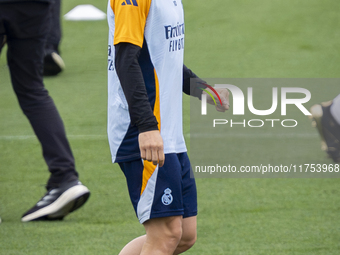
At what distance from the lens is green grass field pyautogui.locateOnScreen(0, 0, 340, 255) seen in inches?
128

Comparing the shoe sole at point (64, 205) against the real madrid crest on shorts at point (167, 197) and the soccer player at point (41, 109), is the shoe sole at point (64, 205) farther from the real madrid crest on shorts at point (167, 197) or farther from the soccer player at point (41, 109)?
the real madrid crest on shorts at point (167, 197)

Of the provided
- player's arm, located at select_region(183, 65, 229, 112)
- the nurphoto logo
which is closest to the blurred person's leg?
the nurphoto logo

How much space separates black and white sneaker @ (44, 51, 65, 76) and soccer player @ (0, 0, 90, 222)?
338 centimetres

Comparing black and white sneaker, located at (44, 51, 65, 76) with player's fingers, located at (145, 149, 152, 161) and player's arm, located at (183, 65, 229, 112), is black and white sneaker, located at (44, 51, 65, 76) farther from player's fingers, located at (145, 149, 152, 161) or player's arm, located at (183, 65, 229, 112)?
player's fingers, located at (145, 149, 152, 161)

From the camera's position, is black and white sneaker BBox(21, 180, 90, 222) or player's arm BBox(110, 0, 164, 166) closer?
player's arm BBox(110, 0, 164, 166)

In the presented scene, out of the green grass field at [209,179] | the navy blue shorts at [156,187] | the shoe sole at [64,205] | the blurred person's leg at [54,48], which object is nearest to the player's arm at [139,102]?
the navy blue shorts at [156,187]

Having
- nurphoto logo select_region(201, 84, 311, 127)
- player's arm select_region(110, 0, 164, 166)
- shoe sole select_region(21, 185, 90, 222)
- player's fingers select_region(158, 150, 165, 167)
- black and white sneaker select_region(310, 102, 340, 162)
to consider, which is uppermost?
player's arm select_region(110, 0, 164, 166)

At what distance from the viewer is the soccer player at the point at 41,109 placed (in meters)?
3.40

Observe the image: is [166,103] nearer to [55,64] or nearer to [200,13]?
[55,64]

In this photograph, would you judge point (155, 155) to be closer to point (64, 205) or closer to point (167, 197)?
point (167, 197)

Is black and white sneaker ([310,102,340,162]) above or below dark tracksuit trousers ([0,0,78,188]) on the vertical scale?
below

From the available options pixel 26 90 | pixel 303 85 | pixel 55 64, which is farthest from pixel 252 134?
pixel 55 64

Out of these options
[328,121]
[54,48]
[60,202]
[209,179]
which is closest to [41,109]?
[60,202]

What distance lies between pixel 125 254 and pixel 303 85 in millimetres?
4760
